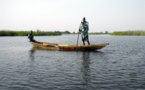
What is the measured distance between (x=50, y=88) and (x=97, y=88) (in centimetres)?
170

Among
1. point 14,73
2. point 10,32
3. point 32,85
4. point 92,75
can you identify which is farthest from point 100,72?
point 10,32

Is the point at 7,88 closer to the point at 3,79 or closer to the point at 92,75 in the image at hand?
the point at 3,79

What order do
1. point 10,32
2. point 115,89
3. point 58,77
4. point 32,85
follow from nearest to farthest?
point 115,89, point 32,85, point 58,77, point 10,32

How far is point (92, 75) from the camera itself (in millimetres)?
8461

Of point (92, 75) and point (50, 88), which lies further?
point (92, 75)

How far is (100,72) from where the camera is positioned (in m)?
9.00

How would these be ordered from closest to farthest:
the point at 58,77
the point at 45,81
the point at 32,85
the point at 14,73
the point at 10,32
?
1. the point at 32,85
2. the point at 45,81
3. the point at 58,77
4. the point at 14,73
5. the point at 10,32

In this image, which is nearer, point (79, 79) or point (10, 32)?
point (79, 79)

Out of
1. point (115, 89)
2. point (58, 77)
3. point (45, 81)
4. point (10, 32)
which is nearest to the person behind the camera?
Answer: point (115, 89)

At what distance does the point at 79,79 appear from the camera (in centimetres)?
779

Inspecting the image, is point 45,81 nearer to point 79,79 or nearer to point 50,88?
point 50,88

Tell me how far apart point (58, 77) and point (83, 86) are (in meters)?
1.62

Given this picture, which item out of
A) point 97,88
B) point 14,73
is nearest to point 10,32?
point 14,73

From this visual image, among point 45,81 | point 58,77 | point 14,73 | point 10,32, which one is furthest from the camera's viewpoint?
point 10,32
